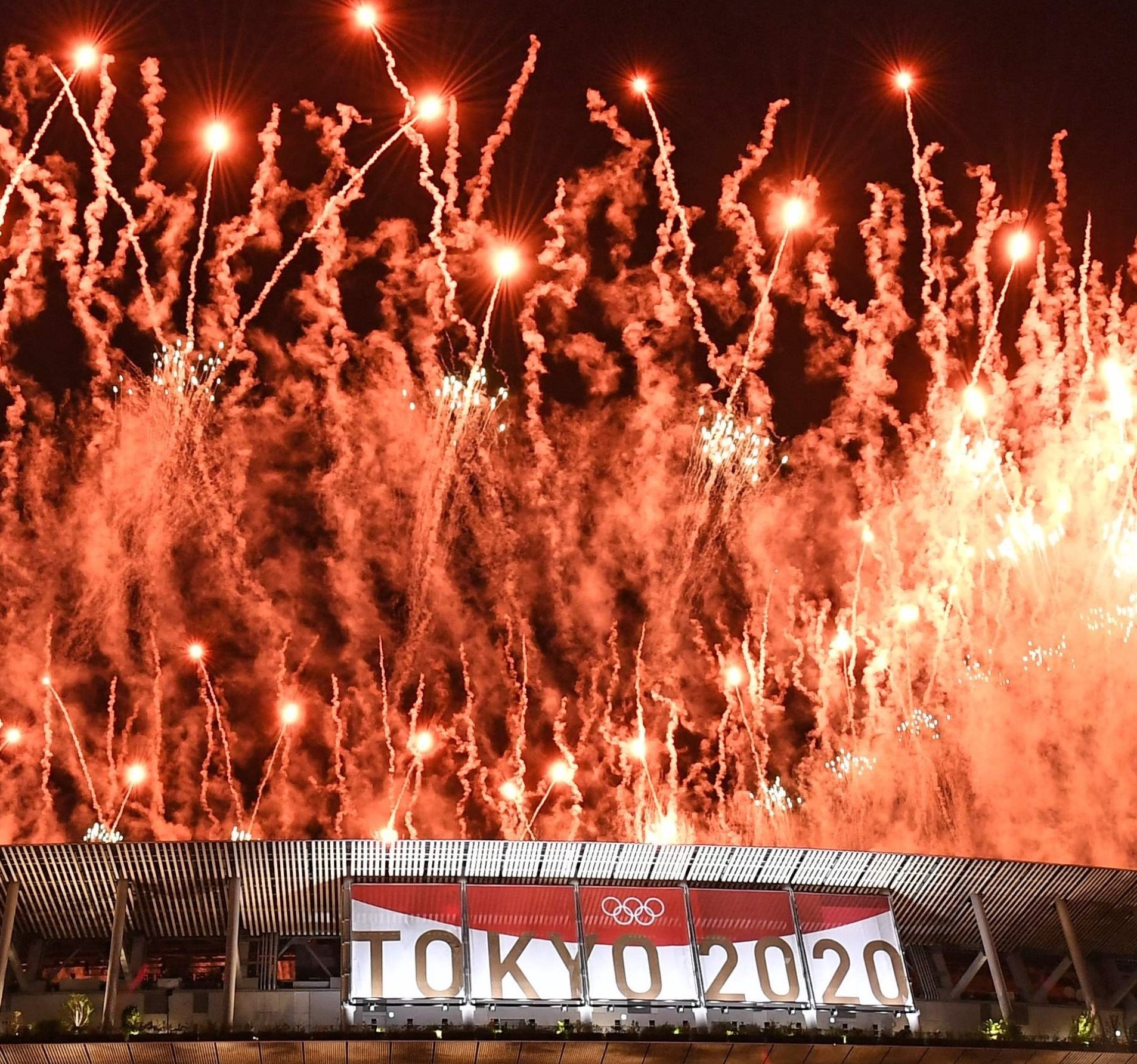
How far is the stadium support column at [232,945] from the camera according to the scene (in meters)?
26.5

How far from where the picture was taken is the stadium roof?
1102 inches

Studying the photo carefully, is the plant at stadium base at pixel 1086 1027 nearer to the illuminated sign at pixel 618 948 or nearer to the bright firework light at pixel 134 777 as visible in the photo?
the illuminated sign at pixel 618 948

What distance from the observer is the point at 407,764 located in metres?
42.6

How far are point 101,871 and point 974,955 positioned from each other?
22.2 m

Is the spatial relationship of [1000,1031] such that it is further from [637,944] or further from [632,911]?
[632,911]

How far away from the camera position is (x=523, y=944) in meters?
27.6

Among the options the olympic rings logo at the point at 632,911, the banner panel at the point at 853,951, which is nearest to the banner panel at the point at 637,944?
the olympic rings logo at the point at 632,911

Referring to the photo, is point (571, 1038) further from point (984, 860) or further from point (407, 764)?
point (407, 764)

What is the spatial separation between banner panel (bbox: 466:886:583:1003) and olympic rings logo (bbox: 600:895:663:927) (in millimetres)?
833

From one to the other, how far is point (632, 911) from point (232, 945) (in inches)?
346

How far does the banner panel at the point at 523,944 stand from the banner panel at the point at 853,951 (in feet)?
17.8

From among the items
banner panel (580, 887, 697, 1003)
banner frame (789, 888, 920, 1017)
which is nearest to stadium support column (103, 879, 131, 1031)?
banner panel (580, 887, 697, 1003)

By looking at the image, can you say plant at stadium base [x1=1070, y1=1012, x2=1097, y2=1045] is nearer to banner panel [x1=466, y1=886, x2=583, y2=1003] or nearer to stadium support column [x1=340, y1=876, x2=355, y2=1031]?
banner panel [x1=466, y1=886, x2=583, y2=1003]

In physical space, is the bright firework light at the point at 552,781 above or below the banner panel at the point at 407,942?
above
